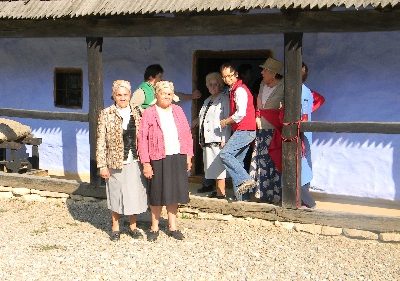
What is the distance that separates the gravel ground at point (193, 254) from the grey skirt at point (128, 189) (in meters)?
0.41

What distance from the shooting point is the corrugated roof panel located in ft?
18.4

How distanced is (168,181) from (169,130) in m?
0.55

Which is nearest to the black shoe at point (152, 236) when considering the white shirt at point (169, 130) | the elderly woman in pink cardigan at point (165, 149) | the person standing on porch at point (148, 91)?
the elderly woman in pink cardigan at point (165, 149)

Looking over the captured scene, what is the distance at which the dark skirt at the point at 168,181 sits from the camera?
584 centimetres

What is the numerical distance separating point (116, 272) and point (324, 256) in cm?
215

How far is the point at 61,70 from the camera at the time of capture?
9.14 metres

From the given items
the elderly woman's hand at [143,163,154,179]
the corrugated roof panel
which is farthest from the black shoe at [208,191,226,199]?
the corrugated roof panel

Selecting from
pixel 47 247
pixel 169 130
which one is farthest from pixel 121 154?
pixel 47 247

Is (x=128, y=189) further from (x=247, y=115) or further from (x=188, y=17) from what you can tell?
(x=188, y=17)

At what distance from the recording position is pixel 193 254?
5.65m

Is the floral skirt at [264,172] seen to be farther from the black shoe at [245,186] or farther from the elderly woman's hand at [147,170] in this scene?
the elderly woman's hand at [147,170]

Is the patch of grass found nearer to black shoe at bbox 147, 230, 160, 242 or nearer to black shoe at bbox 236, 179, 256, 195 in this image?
black shoe at bbox 147, 230, 160, 242

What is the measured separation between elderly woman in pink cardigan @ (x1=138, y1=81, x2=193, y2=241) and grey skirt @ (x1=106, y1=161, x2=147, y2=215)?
0.12m

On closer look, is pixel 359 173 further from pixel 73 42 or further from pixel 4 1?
pixel 4 1
